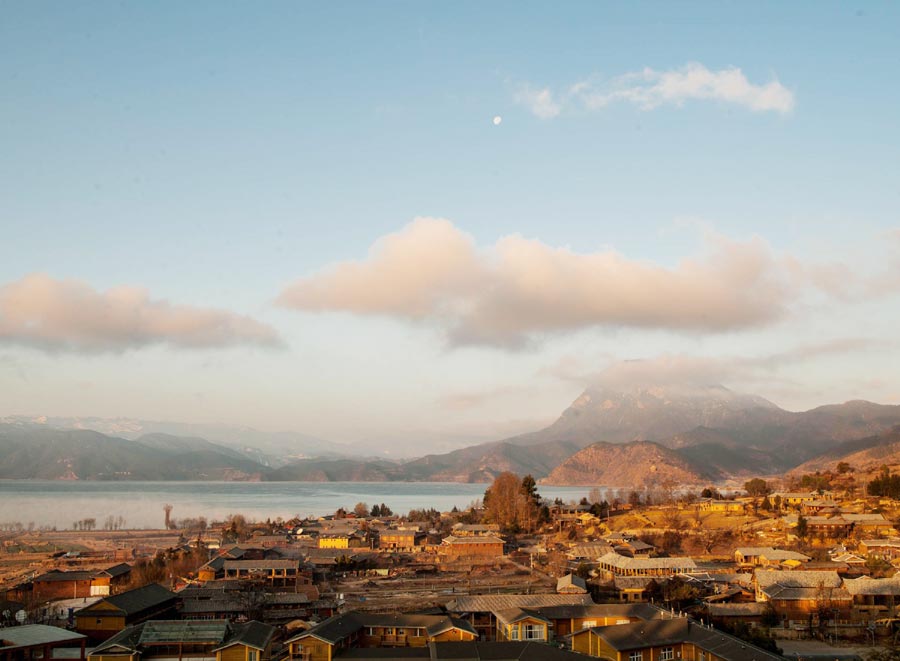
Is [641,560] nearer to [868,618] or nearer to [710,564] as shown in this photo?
[710,564]

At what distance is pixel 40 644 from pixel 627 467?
14053 centimetres

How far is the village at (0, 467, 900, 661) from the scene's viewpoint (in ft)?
49.9

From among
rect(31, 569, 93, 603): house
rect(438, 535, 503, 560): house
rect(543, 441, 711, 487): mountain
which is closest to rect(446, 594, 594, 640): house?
rect(31, 569, 93, 603): house

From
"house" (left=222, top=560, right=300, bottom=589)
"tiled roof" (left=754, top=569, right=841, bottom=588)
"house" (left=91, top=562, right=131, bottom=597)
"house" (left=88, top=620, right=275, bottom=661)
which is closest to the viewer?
"house" (left=88, top=620, right=275, bottom=661)

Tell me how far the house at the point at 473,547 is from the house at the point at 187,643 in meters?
19.4

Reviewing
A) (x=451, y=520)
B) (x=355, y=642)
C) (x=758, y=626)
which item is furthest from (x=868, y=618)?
(x=451, y=520)

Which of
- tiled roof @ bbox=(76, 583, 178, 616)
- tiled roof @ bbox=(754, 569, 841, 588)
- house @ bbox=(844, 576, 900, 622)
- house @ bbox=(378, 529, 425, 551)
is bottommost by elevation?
house @ bbox=(378, 529, 425, 551)

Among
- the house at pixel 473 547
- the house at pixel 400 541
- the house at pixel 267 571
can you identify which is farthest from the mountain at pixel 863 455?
the house at pixel 267 571

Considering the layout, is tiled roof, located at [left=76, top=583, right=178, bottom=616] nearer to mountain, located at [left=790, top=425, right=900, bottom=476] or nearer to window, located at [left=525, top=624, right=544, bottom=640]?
window, located at [left=525, top=624, right=544, bottom=640]

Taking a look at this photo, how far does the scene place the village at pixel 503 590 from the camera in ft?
49.9

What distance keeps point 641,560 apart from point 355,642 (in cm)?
1309

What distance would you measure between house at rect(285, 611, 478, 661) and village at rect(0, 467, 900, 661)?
0.14 ft

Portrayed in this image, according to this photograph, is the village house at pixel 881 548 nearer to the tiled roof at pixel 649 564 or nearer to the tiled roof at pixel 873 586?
the tiled roof at pixel 873 586

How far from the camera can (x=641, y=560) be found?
26000mm
